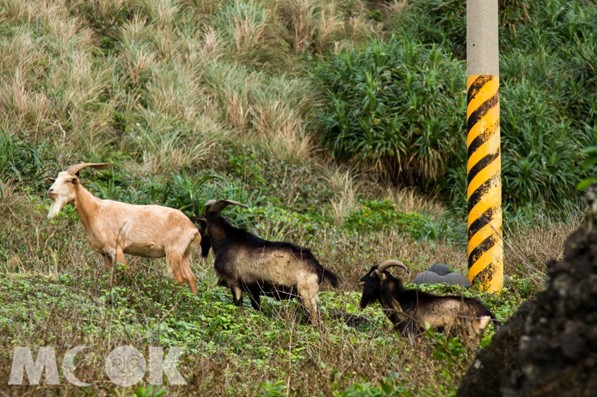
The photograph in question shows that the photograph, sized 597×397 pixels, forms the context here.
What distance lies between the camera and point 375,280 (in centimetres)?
902

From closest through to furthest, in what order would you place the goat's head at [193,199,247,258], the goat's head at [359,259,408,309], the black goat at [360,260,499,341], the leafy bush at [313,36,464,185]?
the black goat at [360,260,499,341] < the goat's head at [359,259,408,309] < the goat's head at [193,199,247,258] < the leafy bush at [313,36,464,185]

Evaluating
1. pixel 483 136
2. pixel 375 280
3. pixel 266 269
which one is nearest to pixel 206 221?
pixel 266 269

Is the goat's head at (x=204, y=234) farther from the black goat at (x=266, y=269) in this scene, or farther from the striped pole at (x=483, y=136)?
the striped pole at (x=483, y=136)

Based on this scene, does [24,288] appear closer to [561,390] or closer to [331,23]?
[561,390]

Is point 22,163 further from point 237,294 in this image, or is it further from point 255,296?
point 255,296

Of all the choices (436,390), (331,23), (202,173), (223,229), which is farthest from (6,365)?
(331,23)

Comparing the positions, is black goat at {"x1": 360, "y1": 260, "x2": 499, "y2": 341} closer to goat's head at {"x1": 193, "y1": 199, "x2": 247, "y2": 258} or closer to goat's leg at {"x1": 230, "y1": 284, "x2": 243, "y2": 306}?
goat's leg at {"x1": 230, "y1": 284, "x2": 243, "y2": 306}

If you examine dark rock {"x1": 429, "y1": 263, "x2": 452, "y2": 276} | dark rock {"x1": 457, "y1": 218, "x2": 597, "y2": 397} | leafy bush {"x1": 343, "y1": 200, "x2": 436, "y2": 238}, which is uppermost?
dark rock {"x1": 457, "y1": 218, "x2": 597, "y2": 397}

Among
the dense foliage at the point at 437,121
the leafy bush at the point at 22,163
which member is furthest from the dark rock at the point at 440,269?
the leafy bush at the point at 22,163

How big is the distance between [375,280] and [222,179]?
695 cm

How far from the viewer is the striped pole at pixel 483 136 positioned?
1135cm

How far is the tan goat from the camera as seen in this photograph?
995 centimetres

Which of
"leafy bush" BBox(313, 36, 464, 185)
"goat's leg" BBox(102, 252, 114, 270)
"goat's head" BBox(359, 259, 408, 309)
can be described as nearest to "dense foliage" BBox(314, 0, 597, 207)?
"leafy bush" BBox(313, 36, 464, 185)

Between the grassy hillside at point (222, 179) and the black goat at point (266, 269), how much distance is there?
21 centimetres
